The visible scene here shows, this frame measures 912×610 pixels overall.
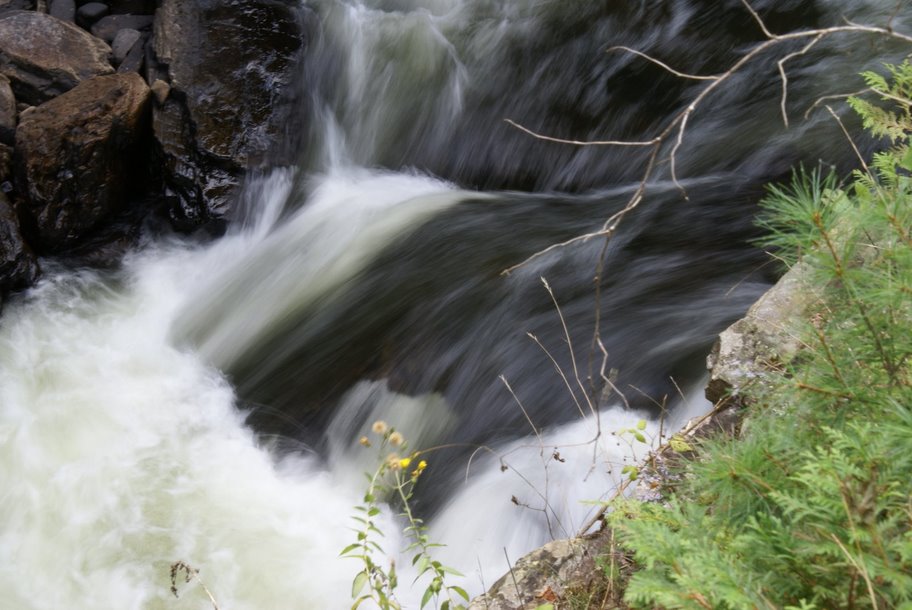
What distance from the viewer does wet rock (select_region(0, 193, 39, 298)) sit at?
A: 540 cm

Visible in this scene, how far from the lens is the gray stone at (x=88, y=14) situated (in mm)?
6715

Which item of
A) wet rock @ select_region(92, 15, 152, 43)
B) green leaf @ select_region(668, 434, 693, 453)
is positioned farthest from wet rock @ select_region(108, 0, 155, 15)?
green leaf @ select_region(668, 434, 693, 453)

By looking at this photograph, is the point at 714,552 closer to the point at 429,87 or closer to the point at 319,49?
the point at 429,87

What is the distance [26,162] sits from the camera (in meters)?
5.66

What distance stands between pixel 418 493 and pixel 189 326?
2.18 meters

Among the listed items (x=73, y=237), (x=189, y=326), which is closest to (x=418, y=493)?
(x=189, y=326)

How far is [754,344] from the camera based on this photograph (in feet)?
9.66

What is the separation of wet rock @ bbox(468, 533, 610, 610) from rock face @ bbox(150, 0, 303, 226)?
396 cm

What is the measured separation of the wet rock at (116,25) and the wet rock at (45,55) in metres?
0.21

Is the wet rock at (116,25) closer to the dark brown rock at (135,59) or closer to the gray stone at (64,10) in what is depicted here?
the gray stone at (64,10)

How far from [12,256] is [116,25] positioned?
7.42 feet

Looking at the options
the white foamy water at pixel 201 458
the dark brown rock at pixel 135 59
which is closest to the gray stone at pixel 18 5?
the dark brown rock at pixel 135 59

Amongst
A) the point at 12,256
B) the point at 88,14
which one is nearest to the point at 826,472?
the point at 12,256

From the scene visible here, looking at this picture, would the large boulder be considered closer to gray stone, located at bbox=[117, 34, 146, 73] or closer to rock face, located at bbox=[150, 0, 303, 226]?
rock face, located at bbox=[150, 0, 303, 226]
